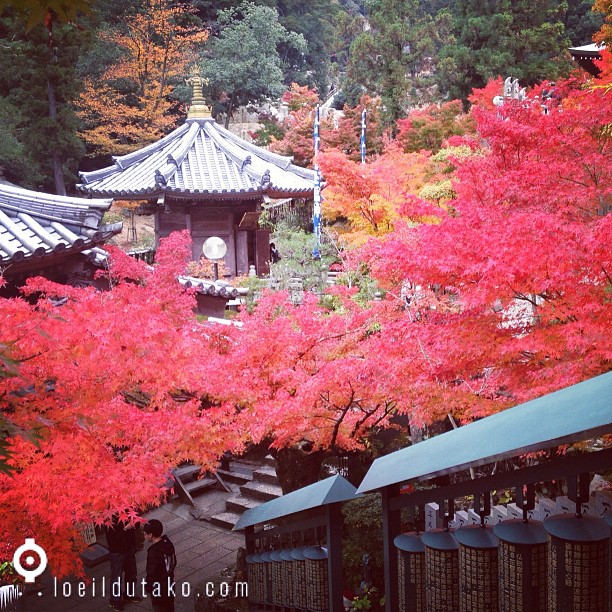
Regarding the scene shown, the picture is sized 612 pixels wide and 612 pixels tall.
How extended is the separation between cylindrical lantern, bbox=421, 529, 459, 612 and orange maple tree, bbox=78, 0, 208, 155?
2740 centimetres

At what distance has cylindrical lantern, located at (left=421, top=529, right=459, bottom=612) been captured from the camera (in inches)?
96.1

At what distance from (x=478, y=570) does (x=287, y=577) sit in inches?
114

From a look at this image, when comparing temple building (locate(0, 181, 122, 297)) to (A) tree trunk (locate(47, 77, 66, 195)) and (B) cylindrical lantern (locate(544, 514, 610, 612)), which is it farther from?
(A) tree trunk (locate(47, 77, 66, 195))

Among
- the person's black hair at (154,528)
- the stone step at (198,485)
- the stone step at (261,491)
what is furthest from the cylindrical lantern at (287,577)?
the stone step at (198,485)

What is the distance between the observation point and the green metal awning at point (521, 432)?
4.98 feet

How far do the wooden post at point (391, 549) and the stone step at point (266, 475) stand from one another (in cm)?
955

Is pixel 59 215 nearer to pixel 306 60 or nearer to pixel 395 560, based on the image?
pixel 395 560

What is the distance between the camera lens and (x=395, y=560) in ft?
8.96

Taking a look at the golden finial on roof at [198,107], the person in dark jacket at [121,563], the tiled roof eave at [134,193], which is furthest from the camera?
the golden finial on roof at [198,107]

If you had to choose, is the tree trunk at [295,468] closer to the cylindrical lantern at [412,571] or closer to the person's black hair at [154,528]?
the person's black hair at [154,528]

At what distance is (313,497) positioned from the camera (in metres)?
3.63

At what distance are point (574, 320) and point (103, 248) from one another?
7180 millimetres

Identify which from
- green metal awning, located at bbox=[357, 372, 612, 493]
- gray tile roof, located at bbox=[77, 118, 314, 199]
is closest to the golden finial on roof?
gray tile roof, located at bbox=[77, 118, 314, 199]

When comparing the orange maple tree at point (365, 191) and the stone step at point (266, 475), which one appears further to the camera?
the orange maple tree at point (365, 191)
